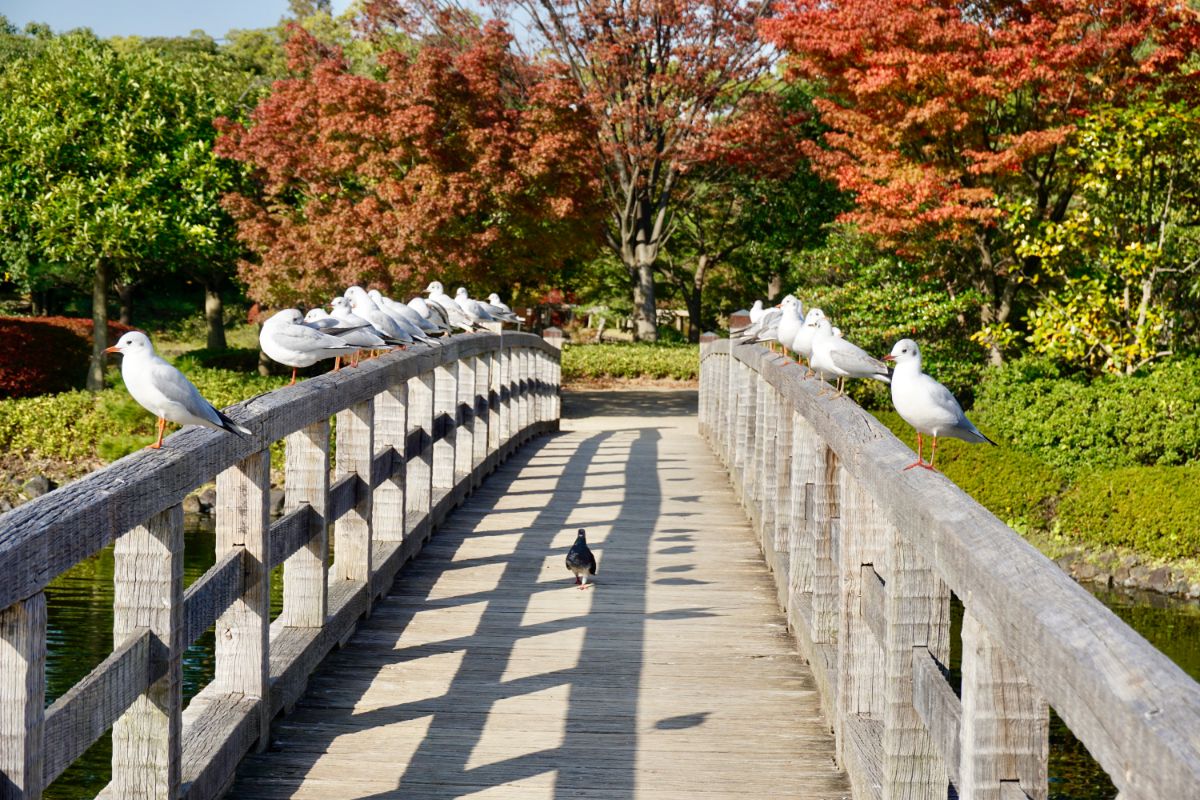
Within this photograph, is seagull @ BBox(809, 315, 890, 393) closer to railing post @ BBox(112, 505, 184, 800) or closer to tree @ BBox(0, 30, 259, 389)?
railing post @ BBox(112, 505, 184, 800)

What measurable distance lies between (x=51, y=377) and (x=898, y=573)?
24.3 m

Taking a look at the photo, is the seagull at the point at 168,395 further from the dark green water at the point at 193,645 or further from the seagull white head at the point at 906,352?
the dark green water at the point at 193,645

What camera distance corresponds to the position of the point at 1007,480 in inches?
609

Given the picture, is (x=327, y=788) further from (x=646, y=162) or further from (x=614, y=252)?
(x=614, y=252)

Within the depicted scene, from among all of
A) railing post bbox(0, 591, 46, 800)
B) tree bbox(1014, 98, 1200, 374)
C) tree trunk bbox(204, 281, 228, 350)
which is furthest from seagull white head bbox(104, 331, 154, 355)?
tree trunk bbox(204, 281, 228, 350)

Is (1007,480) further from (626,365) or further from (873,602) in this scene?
(626,365)

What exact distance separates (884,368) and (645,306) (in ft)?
83.6

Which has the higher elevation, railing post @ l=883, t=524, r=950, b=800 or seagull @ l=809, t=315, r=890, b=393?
seagull @ l=809, t=315, r=890, b=393

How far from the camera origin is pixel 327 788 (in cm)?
411

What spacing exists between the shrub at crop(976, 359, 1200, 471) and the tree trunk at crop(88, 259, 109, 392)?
51.7 ft

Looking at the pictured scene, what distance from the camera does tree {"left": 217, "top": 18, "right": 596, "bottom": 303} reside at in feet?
66.4

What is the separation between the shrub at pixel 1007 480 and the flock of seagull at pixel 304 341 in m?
5.91

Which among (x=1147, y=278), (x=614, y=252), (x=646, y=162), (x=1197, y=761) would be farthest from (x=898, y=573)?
(x=614, y=252)

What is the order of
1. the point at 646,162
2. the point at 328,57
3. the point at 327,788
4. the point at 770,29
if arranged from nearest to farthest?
the point at 327,788 → the point at 770,29 → the point at 328,57 → the point at 646,162
